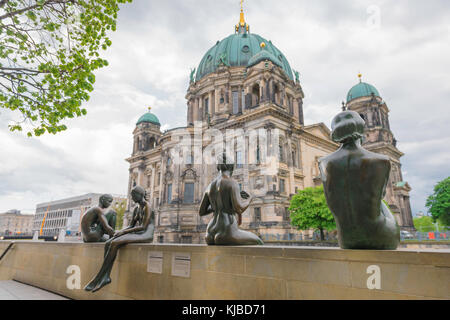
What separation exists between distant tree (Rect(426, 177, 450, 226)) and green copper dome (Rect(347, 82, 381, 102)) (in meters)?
18.4

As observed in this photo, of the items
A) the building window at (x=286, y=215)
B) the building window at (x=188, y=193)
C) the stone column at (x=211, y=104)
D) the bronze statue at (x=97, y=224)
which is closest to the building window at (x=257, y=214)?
the building window at (x=286, y=215)

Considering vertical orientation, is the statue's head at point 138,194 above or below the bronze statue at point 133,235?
above

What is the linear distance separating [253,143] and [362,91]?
28.3 meters

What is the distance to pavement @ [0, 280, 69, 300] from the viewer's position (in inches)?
256

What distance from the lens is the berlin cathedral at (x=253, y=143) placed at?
1300 inches

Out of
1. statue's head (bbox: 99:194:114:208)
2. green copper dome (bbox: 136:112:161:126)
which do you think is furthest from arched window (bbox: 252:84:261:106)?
statue's head (bbox: 99:194:114:208)

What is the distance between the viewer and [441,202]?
131ft

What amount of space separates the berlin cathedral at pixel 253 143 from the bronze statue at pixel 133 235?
2478 centimetres

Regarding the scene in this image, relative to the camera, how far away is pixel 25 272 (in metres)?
8.61

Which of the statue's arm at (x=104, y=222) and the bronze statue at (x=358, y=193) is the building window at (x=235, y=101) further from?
the bronze statue at (x=358, y=193)

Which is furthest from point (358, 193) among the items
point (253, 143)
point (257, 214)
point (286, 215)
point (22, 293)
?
point (253, 143)

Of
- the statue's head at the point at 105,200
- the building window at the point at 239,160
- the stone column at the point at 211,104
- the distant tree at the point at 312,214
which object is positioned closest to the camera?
the statue's head at the point at 105,200

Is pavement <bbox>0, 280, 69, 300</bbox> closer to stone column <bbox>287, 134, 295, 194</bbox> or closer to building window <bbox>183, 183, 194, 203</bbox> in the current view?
stone column <bbox>287, 134, 295, 194</bbox>

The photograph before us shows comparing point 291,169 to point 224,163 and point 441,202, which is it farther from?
point 224,163
